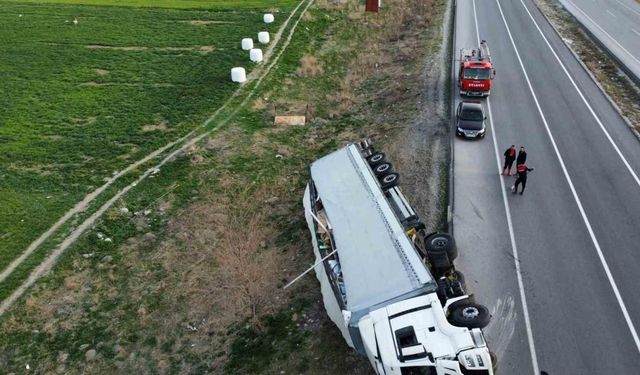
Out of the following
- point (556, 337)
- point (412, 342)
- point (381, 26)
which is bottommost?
point (556, 337)

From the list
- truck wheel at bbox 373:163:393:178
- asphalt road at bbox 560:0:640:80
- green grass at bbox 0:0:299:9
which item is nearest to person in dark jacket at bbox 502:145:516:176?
truck wheel at bbox 373:163:393:178

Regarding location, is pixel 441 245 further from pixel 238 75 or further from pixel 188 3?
pixel 188 3

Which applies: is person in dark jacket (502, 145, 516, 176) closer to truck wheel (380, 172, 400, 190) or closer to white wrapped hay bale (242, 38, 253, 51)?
truck wheel (380, 172, 400, 190)

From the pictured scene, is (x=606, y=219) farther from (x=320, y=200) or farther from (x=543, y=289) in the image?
(x=320, y=200)

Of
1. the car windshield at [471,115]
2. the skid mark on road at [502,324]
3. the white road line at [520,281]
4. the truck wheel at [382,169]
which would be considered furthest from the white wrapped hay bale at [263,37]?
the skid mark on road at [502,324]

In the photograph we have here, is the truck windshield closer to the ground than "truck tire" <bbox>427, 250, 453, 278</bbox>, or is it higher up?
closer to the ground

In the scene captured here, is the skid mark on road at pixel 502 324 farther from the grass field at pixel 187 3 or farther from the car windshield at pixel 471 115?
the grass field at pixel 187 3

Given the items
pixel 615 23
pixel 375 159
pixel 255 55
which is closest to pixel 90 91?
pixel 255 55

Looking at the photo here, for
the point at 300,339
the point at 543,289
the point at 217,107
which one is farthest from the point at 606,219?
the point at 217,107
